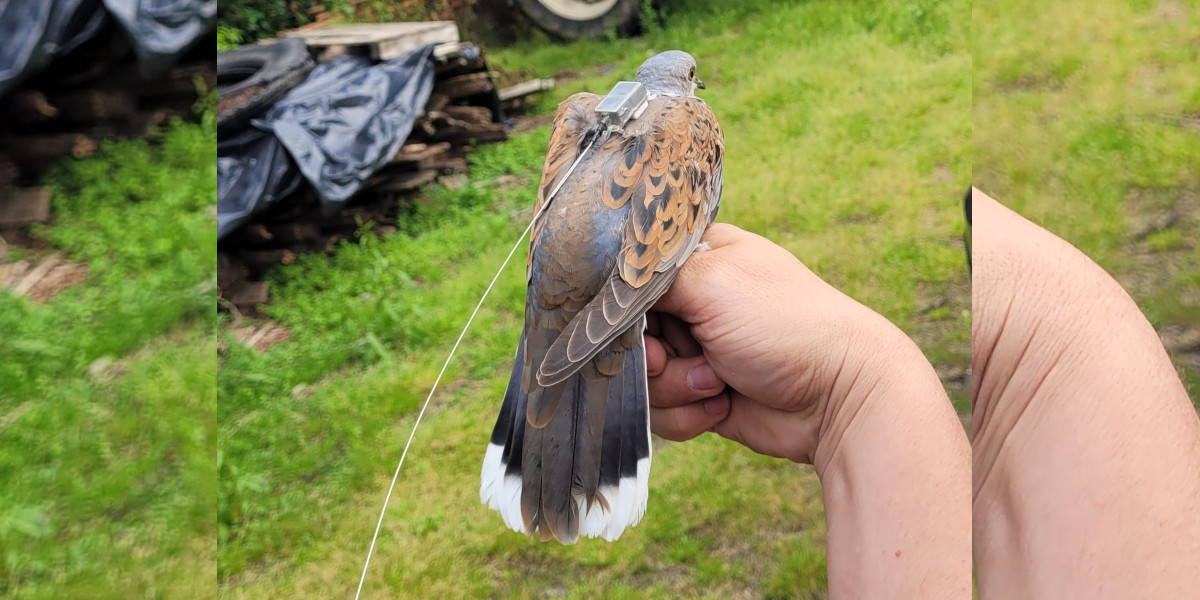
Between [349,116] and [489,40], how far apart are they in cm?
54

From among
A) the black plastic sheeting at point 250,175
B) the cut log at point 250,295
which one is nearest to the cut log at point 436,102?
the black plastic sheeting at point 250,175

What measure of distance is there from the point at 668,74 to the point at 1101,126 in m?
0.59

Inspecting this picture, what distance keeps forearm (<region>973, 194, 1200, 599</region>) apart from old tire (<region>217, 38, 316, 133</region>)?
1924 mm

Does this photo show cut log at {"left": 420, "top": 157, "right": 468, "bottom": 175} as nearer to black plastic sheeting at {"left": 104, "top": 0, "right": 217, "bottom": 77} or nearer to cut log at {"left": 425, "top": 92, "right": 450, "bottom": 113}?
cut log at {"left": 425, "top": 92, "right": 450, "bottom": 113}

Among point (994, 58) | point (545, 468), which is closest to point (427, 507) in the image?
point (545, 468)

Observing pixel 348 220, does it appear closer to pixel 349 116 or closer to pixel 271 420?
pixel 349 116

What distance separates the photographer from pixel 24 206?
4.28ft

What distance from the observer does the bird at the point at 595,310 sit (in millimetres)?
636

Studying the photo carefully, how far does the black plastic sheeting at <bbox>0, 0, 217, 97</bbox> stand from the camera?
3.42 feet

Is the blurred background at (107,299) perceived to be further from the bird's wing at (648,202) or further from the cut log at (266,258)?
the bird's wing at (648,202)

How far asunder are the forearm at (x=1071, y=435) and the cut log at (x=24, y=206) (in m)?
1.54

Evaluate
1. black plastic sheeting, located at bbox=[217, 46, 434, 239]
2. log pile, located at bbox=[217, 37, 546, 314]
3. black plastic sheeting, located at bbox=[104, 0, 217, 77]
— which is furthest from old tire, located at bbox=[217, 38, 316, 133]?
black plastic sheeting, located at bbox=[104, 0, 217, 77]

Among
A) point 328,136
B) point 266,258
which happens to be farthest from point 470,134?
point 266,258

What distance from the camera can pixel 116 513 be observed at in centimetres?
117
